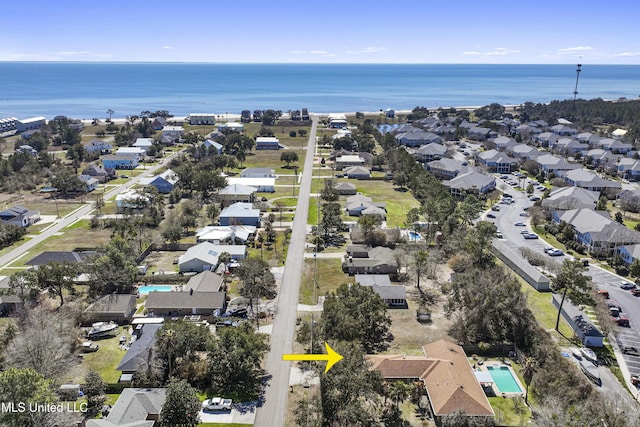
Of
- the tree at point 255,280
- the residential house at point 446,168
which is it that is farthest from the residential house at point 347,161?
the tree at point 255,280

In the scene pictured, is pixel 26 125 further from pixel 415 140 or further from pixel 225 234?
pixel 225 234

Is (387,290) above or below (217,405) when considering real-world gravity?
above

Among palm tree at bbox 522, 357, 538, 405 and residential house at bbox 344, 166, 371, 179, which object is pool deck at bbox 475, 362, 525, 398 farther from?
residential house at bbox 344, 166, 371, 179

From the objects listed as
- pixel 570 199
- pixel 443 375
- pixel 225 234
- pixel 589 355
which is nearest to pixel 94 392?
pixel 443 375

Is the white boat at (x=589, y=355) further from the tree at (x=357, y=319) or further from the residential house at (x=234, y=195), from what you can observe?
the residential house at (x=234, y=195)

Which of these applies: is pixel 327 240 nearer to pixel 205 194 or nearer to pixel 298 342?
pixel 298 342

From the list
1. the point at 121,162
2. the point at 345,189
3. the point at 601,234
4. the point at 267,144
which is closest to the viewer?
the point at 601,234

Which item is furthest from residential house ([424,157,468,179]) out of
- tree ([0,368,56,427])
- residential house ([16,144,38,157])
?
residential house ([16,144,38,157])
